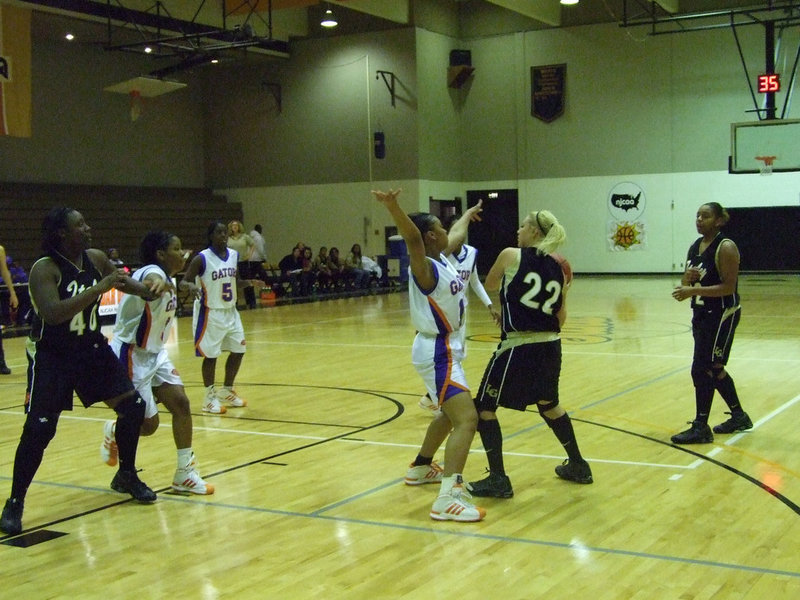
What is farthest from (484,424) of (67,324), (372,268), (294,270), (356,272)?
(372,268)

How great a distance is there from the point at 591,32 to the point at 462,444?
23335 millimetres

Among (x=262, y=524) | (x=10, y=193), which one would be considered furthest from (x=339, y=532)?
(x=10, y=193)

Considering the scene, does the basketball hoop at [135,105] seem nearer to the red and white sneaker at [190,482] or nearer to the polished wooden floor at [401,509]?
the polished wooden floor at [401,509]

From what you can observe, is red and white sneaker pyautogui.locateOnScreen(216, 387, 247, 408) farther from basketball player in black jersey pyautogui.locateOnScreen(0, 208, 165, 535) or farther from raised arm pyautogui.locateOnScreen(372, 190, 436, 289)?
raised arm pyautogui.locateOnScreen(372, 190, 436, 289)

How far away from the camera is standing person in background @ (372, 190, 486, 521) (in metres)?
5.26

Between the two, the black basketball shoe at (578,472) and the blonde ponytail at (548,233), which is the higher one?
the blonde ponytail at (548,233)

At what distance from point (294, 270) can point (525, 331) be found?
17.6m

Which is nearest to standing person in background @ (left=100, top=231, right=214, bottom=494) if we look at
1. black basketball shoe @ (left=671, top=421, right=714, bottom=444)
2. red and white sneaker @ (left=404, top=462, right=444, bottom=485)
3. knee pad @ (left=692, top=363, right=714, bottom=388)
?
red and white sneaker @ (left=404, top=462, right=444, bottom=485)

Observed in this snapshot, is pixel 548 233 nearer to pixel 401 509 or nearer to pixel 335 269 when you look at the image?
pixel 401 509

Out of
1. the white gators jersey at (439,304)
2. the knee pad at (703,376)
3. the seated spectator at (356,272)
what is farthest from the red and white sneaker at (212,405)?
the seated spectator at (356,272)

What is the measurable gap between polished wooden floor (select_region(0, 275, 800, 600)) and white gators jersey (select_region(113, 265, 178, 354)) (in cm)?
96

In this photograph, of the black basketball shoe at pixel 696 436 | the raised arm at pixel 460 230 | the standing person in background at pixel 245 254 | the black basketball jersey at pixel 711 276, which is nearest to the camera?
the raised arm at pixel 460 230

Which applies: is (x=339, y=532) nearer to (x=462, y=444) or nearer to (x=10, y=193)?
(x=462, y=444)

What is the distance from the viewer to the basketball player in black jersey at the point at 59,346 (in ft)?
16.9
